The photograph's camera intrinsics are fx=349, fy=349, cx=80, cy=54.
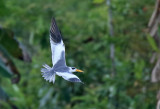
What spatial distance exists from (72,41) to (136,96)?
4.39 ft

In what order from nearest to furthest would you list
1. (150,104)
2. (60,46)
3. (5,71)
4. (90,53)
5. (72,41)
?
1. (60,46)
2. (5,71)
3. (150,104)
4. (72,41)
5. (90,53)

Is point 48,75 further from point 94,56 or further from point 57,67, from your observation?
point 94,56

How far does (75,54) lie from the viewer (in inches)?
225

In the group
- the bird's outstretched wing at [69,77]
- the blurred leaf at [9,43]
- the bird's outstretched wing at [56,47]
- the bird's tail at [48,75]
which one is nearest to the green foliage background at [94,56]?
the blurred leaf at [9,43]

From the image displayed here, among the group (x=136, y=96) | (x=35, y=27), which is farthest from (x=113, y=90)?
(x=35, y=27)

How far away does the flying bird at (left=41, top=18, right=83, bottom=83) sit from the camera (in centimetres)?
159

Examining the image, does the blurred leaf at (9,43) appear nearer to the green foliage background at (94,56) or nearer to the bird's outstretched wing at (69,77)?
the green foliage background at (94,56)

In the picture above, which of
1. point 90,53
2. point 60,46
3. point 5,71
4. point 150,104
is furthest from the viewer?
point 90,53

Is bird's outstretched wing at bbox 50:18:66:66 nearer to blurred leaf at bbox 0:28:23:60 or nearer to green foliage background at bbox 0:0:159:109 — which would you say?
blurred leaf at bbox 0:28:23:60

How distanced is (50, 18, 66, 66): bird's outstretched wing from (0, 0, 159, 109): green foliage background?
3.00m

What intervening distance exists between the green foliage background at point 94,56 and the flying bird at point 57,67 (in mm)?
3020

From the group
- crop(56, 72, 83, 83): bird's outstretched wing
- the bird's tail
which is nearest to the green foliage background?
the bird's tail

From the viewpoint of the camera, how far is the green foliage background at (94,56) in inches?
205

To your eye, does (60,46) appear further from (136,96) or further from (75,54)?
(75,54)
